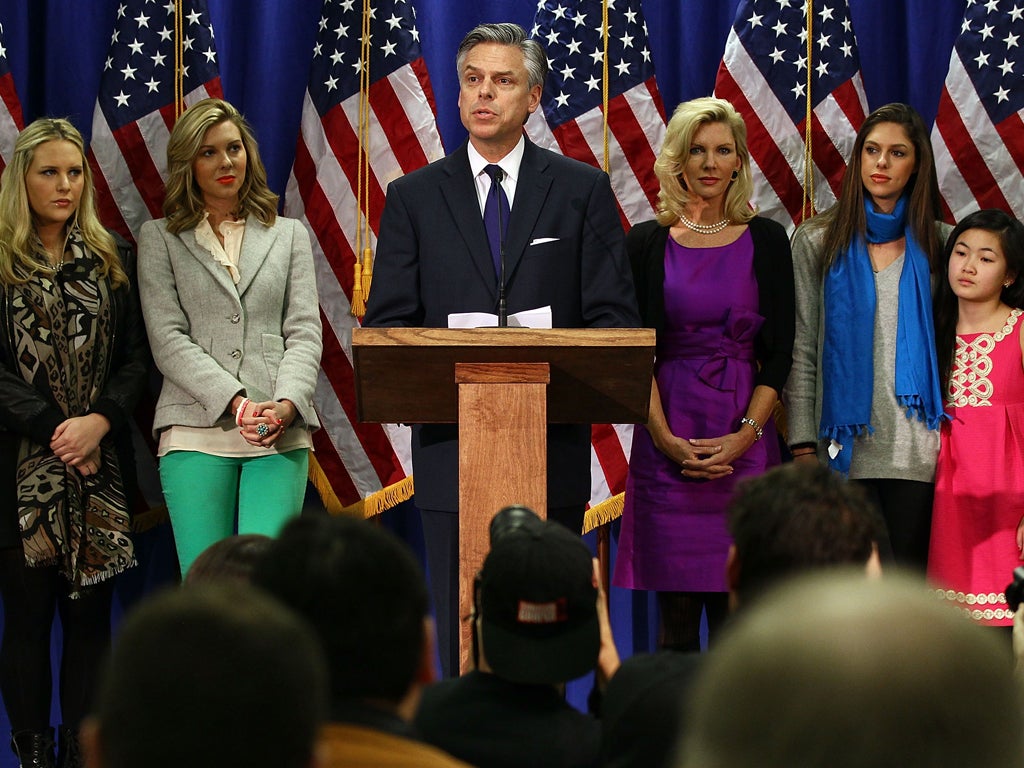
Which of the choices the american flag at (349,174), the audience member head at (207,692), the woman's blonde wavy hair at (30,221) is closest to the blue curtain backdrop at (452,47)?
the american flag at (349,174)

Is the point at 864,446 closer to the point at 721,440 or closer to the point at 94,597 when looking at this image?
the point at 721,440

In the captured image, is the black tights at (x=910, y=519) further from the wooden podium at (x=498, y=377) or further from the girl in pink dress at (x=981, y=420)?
the wooden podium at (x=498, y=377)

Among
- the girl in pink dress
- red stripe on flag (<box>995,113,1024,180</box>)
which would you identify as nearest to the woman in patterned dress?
the girl in pink dress

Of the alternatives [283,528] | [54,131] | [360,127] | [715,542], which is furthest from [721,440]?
[283,528]

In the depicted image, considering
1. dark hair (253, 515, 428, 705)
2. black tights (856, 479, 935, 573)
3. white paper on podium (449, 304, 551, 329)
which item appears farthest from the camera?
black tights (856, 479, 935, 573)

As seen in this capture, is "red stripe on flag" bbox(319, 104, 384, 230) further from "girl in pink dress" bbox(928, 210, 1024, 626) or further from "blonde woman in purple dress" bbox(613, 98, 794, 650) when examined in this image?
"girl in pink dress" bbox(928, 210, 1024, 626)

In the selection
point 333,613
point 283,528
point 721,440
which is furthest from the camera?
point 721,440

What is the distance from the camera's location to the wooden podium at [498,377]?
2.93 metres

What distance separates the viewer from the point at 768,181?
5012 mm

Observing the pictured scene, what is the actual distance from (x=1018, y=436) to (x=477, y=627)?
8.56 feet

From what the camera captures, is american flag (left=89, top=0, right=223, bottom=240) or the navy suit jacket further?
american flag (left=89, top=0, right=223, bottom=240)

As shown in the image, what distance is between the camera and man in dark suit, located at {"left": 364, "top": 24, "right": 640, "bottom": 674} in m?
3.55

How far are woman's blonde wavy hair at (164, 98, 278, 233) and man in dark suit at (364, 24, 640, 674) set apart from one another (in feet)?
3.55

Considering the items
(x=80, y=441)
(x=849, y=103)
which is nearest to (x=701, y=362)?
(x=849, y=103)
